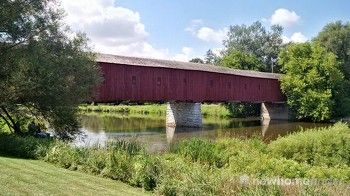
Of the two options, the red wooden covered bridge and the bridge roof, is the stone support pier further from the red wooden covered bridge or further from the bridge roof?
the bridge roof

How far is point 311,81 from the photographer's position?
54.0 m

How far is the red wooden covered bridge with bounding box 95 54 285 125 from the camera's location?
3559 cm

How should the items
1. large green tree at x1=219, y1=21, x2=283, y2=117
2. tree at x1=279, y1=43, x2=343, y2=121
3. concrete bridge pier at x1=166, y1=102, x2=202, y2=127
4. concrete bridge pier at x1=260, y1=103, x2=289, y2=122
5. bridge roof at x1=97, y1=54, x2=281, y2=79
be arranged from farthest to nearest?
large green tree at x1=219, y1=21, x2=283, y2=117 → concrete bridge pier at x1=260, y1=103, x2=289, y2=122 → tree at x1=279, y1=43, x2=343, y2=121 → concrete bridge pier at x1=166, y1=102, x2=202, y2=127 → bridge roof at x1=97, y1=54, x2=281, y2=79

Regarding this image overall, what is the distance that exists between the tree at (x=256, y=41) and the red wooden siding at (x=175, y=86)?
34.0 metres

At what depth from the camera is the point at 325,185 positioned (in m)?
8.45

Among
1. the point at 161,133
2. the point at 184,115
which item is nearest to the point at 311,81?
the point at 184,115

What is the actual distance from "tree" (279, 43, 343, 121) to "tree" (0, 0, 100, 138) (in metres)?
34.9

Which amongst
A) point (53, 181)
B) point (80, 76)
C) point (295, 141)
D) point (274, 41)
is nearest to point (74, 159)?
point (53, 181)

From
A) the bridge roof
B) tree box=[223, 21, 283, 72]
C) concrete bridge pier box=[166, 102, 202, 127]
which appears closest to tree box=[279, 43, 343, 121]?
the bridge roof

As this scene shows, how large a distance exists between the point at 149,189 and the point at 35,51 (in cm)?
980

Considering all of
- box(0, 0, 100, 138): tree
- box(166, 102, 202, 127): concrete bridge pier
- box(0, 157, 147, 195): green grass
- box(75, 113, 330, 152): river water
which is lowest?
box(75, 113, 330, 152): river water

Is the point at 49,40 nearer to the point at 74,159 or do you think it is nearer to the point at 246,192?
the point at 74,159

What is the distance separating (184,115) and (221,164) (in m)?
30.4

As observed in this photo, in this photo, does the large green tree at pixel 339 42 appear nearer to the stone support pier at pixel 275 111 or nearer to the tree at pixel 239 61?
the tree at pixel 239 61
